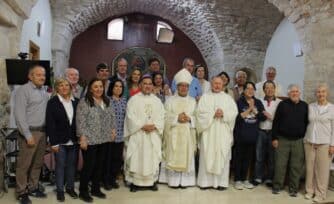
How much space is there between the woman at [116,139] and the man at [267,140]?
1861 millimetres

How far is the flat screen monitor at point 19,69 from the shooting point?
164 inches

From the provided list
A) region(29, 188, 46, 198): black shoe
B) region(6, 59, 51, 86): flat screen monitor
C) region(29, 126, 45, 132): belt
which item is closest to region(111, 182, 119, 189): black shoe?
region(29, 188, 46, 198): black shoe

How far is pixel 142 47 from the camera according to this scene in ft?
32.7

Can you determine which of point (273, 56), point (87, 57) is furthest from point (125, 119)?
point (87, 57)

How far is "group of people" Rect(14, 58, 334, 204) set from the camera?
3750mm

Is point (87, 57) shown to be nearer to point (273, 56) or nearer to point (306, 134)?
point (273, 56)

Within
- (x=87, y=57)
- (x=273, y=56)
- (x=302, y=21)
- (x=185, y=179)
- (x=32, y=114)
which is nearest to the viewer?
(x=32, y=114)

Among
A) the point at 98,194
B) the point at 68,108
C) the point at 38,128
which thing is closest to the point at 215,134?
the point at 98,194

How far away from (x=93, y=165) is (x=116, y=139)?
51cm

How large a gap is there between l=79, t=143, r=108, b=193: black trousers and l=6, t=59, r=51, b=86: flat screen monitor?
1109 millimetres

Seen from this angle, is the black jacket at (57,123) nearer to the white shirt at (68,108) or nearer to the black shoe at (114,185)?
the white shirt at (68,108)

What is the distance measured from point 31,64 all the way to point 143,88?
4.59 feet

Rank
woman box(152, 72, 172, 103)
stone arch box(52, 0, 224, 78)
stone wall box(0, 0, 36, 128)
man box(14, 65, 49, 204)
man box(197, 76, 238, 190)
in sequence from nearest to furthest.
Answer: man box(14, 65, 49, 204)
stone wall box(0, 0, 36, 128)
man box(197, 76, 238, 190)
woman box(152, 72, 172, 103)
stone arch box(52, 0, 224, 78)

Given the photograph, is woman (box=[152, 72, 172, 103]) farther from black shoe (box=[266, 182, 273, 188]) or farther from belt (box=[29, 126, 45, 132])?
black shoe (box=[266, 182, 273, 188])
